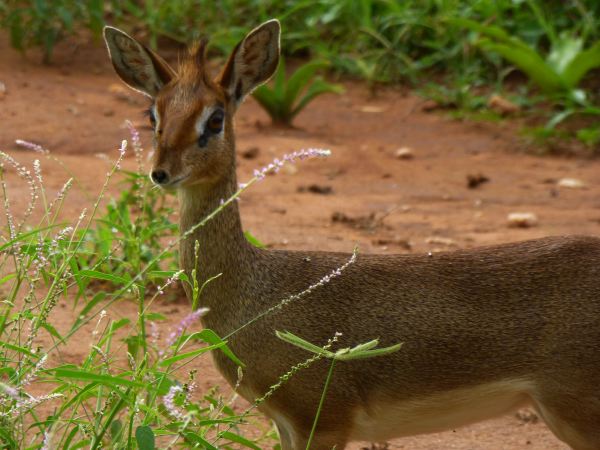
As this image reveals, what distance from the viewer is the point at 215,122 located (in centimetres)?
407

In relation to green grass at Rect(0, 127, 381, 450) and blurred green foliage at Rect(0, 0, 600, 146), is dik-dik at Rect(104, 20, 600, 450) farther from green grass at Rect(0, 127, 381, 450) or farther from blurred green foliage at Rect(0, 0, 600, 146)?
blurred green foliage at Rect(0, 0, 600, 146)

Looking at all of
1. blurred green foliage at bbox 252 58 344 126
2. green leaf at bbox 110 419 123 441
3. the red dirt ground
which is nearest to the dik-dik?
green leaf at bbox 110 419 123 441

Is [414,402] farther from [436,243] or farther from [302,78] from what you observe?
[302,78]

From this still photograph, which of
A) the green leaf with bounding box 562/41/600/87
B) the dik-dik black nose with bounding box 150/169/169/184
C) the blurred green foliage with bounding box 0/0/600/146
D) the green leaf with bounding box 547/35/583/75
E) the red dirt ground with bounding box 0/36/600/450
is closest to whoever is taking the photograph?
the dik-dik black nose with bounding box 150/169/169/184

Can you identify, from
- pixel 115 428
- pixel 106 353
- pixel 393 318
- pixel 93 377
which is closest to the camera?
pixel 93 377

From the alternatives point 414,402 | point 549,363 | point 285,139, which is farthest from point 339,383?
point 285,139

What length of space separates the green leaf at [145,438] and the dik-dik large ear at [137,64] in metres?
1.64

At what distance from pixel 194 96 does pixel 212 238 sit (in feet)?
1.62

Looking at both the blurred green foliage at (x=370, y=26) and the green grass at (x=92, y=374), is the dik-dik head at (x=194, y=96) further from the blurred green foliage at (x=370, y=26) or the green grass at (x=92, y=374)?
the blurred green foliage at (x=370, y=26)

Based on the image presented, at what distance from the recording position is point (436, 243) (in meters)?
6.62

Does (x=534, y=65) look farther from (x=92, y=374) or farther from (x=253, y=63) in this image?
(x=92, y=374)

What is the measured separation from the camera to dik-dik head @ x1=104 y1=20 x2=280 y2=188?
12.8 ft

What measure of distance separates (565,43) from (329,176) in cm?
231

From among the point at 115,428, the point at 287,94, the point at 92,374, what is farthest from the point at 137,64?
the point at 287,94
